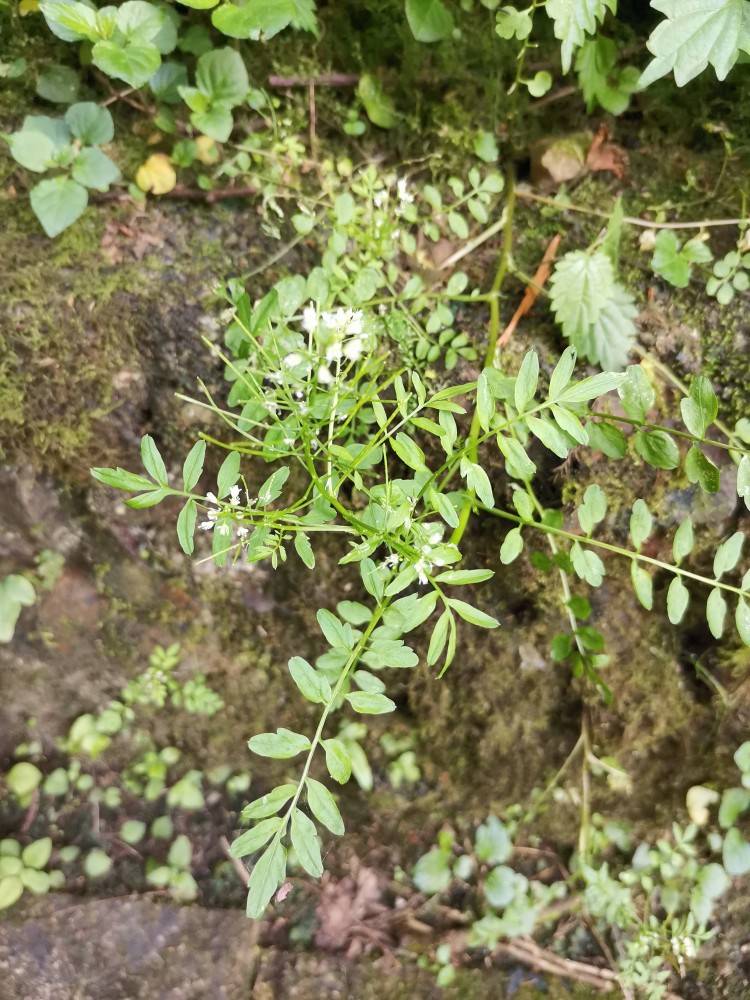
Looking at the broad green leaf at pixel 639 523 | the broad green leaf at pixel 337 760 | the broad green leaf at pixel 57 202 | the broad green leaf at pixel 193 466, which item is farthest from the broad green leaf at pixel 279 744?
the broad green leaf at pixel 57 202

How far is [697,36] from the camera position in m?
1.26

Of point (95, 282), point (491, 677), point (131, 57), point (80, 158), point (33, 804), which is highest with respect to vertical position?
point (131, 57)

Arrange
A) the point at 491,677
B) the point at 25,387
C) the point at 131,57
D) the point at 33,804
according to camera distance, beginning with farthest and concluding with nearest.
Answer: the point at 33,804, the point at 491,677, the point at 25,387, the point at 131,57

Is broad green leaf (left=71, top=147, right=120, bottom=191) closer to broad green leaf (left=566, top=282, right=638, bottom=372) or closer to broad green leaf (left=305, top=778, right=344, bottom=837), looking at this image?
broad green leaf (left=566, top=282, right=638, bottom=372)

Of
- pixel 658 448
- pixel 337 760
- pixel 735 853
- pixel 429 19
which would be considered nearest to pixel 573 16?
pixel 429 19

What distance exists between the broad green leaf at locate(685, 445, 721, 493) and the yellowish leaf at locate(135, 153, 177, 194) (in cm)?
137

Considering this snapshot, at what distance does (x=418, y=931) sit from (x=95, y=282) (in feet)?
7.28

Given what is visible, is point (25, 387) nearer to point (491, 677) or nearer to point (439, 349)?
point (439, 349)

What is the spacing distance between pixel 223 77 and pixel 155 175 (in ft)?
0.92

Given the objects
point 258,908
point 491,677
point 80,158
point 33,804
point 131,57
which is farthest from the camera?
point 33,804

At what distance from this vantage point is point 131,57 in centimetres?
138

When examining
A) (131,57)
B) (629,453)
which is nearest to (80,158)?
(131,57)

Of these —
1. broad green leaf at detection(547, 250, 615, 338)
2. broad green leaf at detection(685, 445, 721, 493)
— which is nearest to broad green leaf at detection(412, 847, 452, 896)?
broad green leaf at detection(685, 445, 721, 493)

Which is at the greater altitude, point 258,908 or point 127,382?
point 127,382
